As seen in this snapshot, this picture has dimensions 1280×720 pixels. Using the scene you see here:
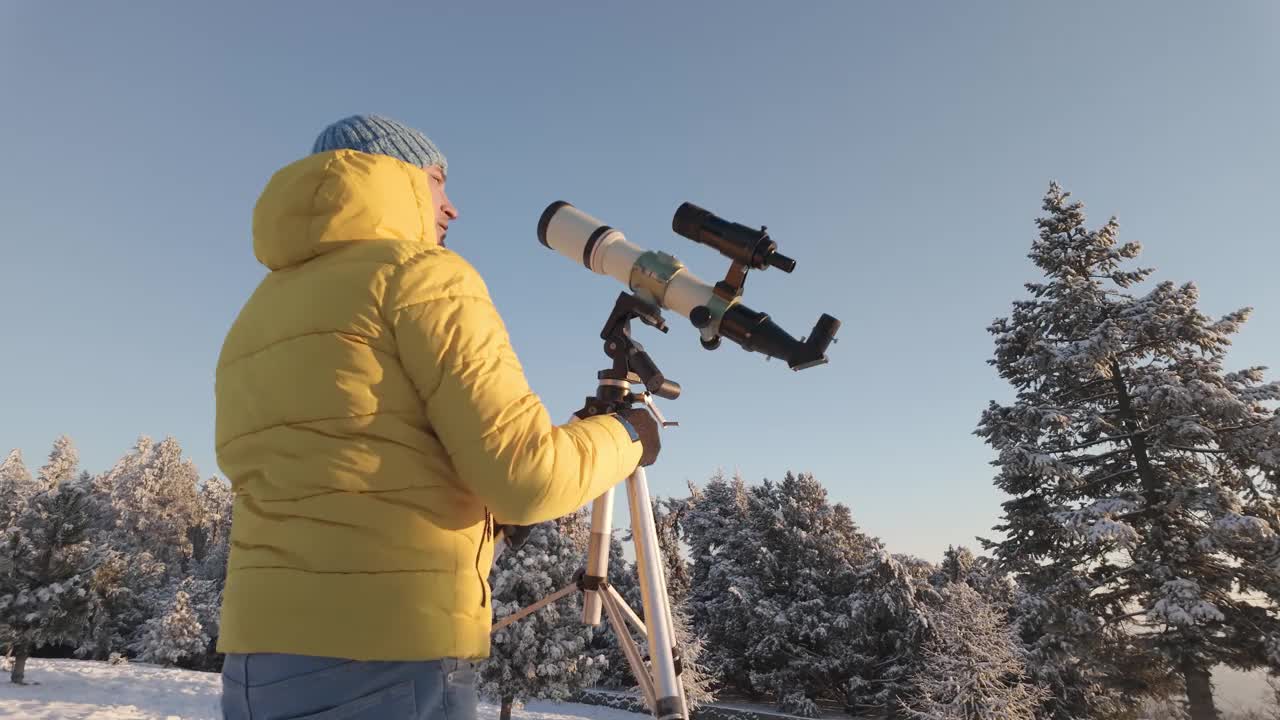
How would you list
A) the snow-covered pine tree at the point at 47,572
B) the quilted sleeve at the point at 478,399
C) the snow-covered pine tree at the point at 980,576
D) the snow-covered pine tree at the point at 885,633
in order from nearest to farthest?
the quilted sleeve at the point at 478,399 → the snow-covered pine tree at the point at 980,576 → the snow-covered pine tree at the point at 47,572 → the snow-covered pine tree at the point at 885,633

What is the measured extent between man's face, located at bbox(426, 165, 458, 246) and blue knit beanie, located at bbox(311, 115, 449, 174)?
0.03 metres

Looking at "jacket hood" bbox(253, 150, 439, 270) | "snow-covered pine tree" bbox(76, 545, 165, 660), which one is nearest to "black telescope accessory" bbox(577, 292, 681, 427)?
"jacket hood" bbox(253, 150, 439, 270)

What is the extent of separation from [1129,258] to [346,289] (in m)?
28.0

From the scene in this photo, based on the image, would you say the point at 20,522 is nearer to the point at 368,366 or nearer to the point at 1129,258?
the point at 368,366

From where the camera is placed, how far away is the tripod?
2.58 meters

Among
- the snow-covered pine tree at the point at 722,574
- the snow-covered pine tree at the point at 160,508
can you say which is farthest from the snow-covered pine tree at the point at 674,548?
the snow-covered pine tree at the point at 160,508

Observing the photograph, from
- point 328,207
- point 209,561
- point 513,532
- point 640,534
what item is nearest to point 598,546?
point 640,534

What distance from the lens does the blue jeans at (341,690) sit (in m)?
1.45

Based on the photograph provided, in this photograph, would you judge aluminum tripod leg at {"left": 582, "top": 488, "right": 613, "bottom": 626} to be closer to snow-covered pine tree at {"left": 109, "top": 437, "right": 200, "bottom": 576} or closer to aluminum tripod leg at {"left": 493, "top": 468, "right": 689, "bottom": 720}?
aluminum tripod leg at {"left": 493, "top": 468, "right": 689, "bottom": 720}

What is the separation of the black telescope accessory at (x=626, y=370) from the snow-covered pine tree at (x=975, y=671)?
28466 millimetres

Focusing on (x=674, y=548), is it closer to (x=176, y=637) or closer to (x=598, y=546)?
(x=176, y=637)

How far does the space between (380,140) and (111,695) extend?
3039 centimetres

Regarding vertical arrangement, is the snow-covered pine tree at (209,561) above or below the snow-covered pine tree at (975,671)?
above

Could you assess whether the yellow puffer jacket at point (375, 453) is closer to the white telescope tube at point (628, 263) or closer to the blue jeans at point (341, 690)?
the blue jeans at point (341, 690)
